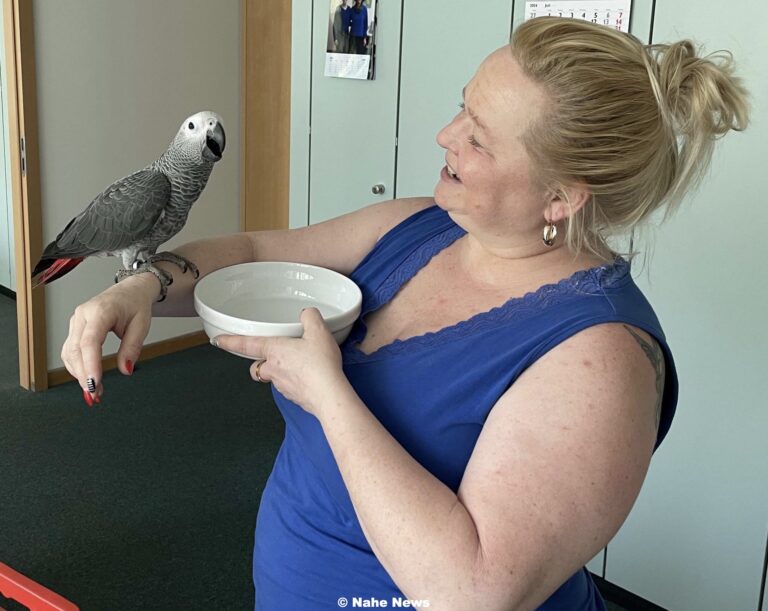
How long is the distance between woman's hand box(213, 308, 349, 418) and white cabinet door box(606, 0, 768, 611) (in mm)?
1227

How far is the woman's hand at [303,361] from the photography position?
2.80 feet

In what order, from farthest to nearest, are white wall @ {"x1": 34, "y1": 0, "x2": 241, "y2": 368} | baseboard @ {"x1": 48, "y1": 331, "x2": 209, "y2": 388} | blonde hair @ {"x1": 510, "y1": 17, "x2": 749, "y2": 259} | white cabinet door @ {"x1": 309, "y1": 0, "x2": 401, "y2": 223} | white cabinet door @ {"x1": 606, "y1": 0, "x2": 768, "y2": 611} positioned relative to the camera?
baseboard @ {"x1": 48, "y1": 331, "x2": 209, "y2": 388} < white wall @ {"x1": 34, "y1": 0, "x2": 241, "y2": 368} < white cabinet door @ {"x1": 309, "y1": 0, "x2": 401, "y2": 223} < white cabinet door @ {"x1": 606, "y1": 0, "x2": 768, "y2": 611} < blonde hair @ {"x1": 510, "y1": 17, "x2": 749, "y2": 259}

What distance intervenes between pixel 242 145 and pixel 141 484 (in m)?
1.84

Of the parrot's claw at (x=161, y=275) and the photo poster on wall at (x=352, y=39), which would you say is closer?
the parrot's claw at (x=161, y=275)

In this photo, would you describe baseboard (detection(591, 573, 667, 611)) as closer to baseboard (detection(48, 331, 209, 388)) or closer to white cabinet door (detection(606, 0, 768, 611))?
white cabinet door (detection(606, 0, 768, 611))

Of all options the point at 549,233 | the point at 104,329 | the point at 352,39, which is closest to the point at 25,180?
the point at 352,39

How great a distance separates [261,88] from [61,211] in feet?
3.59

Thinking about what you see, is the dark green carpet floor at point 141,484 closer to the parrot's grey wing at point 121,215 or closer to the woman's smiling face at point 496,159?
the parrot's grey wing at point 121,215

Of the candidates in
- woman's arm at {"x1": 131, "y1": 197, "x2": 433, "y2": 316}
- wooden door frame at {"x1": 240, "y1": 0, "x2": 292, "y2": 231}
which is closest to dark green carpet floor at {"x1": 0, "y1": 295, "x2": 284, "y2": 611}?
wooden door frame at {"x1": 240, "y1": 0, "x2": 292, "y2": 231}

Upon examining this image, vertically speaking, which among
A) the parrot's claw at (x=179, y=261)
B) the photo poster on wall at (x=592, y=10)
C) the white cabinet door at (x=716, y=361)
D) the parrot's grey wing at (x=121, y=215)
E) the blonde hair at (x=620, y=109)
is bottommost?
the white cabinet door at (x=716, y=361)

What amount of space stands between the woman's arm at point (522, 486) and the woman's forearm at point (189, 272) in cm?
39

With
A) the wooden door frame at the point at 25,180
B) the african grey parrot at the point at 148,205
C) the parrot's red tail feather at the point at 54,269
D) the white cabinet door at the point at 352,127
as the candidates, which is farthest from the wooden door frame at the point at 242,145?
the african grey parrot at the point at 148,205

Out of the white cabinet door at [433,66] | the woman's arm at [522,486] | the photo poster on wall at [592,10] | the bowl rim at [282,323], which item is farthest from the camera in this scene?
the white cabinet door at [433,66]

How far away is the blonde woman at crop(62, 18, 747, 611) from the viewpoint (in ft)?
2.49
